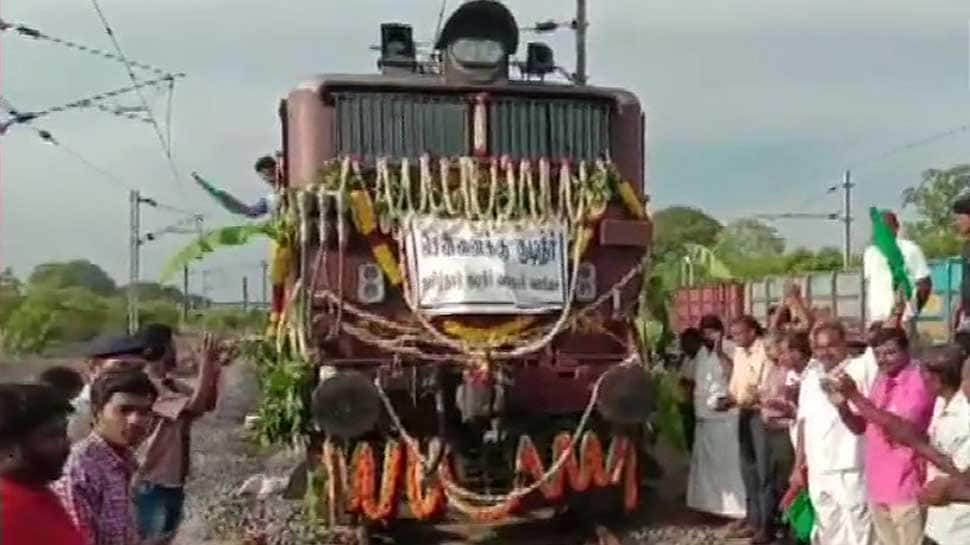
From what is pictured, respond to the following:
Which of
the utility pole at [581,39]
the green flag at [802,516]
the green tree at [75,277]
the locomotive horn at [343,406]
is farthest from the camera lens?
the green tree at [75,277]

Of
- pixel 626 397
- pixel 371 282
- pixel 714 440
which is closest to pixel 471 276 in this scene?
pixel 371 282

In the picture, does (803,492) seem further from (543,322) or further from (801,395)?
(543,322)

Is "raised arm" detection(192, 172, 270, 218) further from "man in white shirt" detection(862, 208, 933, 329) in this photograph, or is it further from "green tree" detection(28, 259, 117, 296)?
"green tree" detection(28, 259, 117, 296)

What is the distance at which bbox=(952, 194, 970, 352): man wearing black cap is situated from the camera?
7580 mm

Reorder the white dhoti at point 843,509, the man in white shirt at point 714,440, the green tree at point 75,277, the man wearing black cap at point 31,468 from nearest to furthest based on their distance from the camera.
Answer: the man wearing black cap at point 31,468 < the white dhoti at point 843,509 < the man in white shirt at point 714,440 < the green tree at point 75,277

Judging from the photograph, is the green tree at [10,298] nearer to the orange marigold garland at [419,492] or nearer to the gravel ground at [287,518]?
the gravel ground at [287,518]

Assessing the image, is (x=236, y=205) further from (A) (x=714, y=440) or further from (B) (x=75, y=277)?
(B) (x=75, y=277)

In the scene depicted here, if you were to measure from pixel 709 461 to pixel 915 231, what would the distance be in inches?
1348

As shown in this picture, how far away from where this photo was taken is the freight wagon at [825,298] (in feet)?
50.0

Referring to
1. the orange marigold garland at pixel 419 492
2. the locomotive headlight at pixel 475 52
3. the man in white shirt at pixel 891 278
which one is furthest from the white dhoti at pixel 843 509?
the locomotive headlight at pixel 475 52

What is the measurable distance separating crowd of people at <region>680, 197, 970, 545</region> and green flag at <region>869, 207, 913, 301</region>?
3cm

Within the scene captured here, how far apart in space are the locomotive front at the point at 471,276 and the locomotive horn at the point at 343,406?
0.02 m

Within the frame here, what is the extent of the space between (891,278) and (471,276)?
263 cm

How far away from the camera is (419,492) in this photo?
30.7 ft
